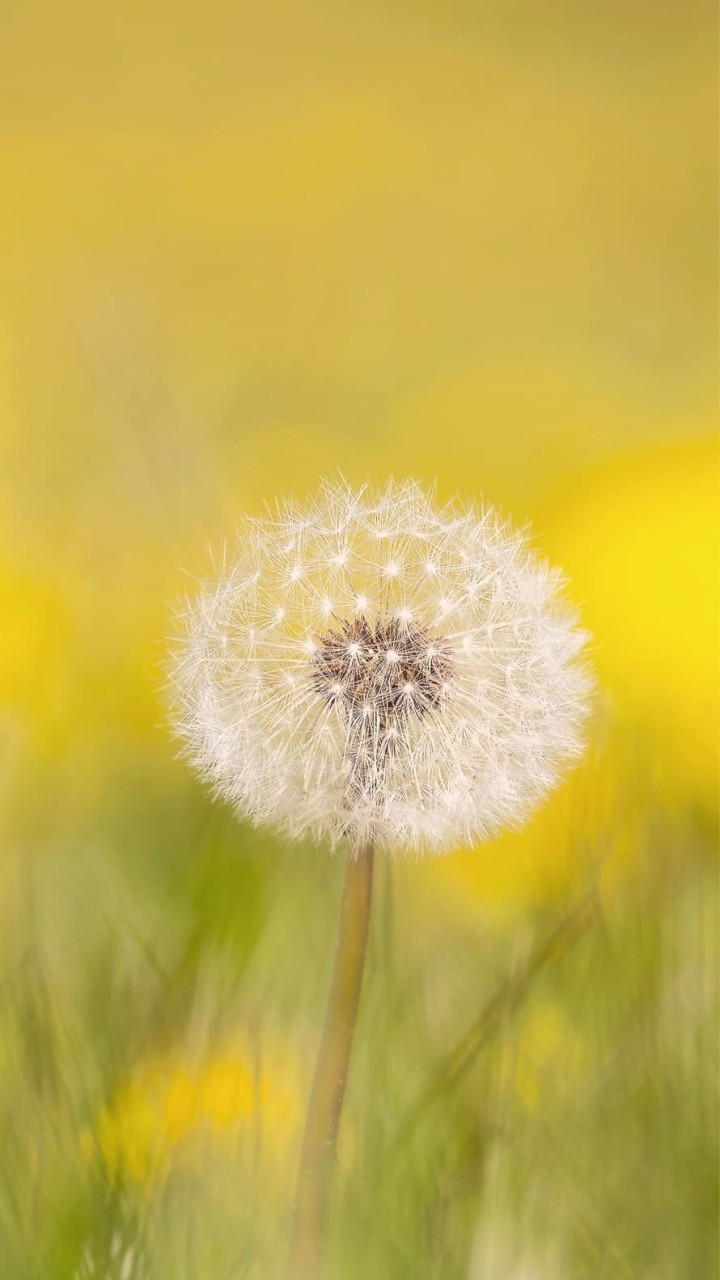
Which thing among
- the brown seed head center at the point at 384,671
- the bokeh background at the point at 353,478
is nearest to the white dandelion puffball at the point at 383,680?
the brown seed head center at the point at 384,671

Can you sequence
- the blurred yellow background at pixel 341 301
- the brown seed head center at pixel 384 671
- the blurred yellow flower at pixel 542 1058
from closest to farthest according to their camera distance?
the brown seed head center at pixel 384 671, the blurred yellow flower at pixel 542 1058, the blurred yellow background at pixel 341 301

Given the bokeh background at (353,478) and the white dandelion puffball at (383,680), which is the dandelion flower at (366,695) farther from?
the bokeh background at (353,478)

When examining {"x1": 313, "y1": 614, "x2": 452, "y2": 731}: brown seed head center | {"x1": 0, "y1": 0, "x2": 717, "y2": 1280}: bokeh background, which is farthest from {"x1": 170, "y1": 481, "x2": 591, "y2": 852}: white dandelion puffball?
{"x1": 0, "y1": 0, "x2": 717, "y2": 1280}: bokeh background

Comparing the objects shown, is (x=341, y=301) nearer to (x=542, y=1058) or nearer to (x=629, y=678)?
(x=629, y=678)

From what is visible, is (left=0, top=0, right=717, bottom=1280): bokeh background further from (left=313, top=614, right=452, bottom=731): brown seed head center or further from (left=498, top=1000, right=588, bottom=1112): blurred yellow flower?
(left=313, top=614, right=452, bottom=731): brown seed head center

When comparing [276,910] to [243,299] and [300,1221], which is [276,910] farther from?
[243,299]

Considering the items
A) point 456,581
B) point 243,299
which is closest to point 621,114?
point 243,299

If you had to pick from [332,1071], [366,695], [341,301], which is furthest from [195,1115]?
[341,301]
